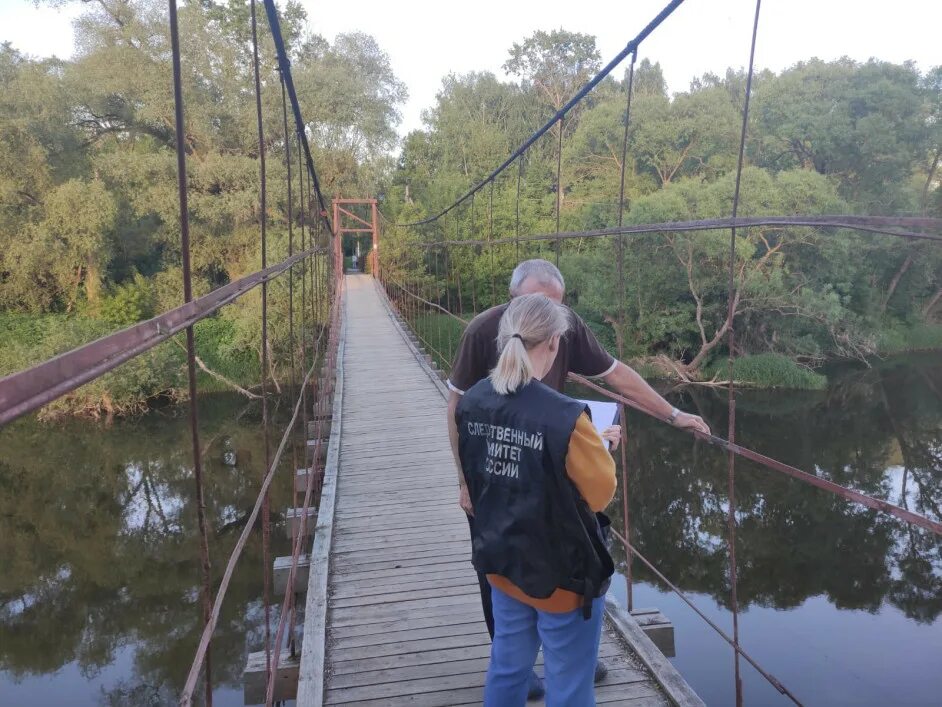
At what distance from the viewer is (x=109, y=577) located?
8523mm

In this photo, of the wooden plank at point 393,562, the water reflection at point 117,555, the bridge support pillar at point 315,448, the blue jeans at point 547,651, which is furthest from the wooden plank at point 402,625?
the water reflection at point 117,555

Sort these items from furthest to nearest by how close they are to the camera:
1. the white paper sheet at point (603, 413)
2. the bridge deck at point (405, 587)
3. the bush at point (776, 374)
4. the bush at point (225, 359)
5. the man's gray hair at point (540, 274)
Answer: the bush at point (225, 359)
the bush at point (776, 374)
the bridge deck at point (405, 587)
the man's gray hair at point (540, 274)
the white paper sheet at point (603, 413)

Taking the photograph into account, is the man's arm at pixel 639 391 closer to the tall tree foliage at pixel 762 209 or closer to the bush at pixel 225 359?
the tall tree foliage at pixel 762 209

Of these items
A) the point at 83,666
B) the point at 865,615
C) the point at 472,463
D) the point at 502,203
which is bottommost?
the point at 83,666

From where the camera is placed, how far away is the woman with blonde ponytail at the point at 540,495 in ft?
3.49

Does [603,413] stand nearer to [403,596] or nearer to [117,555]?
[403,596]

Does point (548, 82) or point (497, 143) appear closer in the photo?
point (497, 143)

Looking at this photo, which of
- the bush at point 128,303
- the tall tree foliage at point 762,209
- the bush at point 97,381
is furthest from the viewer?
the tall tree foliage at point 762,209

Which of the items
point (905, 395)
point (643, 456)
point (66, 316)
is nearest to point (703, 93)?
point (905, 395)

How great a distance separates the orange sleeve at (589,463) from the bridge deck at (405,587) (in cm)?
80

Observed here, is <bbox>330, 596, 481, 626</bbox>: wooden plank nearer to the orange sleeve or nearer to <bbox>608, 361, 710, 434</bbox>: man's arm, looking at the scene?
<bbox>608, 361, 710, 434</bbox>: man's arm

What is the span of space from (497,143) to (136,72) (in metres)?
9.80

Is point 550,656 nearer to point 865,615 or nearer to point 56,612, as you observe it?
point 865,615

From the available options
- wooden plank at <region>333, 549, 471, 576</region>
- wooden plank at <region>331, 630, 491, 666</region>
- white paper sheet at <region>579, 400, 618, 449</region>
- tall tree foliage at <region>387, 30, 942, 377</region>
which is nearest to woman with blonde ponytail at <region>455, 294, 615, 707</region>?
white paper sheet at <region>579, 400, 618, 449</region>
